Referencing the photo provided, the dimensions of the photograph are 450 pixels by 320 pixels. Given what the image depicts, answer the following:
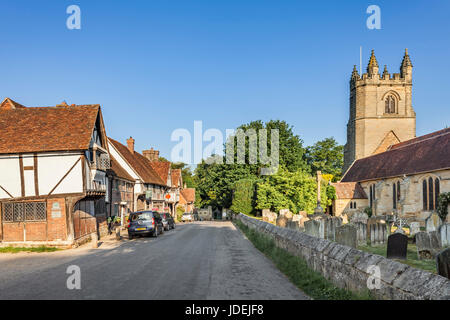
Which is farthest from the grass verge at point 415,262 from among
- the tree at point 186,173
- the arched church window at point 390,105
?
the tree at point 186,173

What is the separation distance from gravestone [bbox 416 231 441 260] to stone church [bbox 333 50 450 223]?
24.1 metres

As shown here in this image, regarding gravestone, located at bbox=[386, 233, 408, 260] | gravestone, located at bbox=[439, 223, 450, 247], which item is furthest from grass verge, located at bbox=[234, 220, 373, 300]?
gravestone, located at bbox=[439, 223, 450, 247]

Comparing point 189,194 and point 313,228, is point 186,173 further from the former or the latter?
point 313,228

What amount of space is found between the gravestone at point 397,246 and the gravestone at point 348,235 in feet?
3.85

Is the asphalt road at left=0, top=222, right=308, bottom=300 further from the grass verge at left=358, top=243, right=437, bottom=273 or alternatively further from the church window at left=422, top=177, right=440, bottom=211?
the church window at left=422, top=177, right=440, bottom=211

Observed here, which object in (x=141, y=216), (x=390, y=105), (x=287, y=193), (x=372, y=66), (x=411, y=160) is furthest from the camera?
(x=372, y=66)

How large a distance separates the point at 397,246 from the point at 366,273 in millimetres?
6722

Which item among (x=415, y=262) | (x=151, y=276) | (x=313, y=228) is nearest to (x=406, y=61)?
(x=313, y=228)

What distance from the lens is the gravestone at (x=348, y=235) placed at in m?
12.6

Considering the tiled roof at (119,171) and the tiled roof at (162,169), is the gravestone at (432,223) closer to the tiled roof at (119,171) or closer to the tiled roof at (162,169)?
the tiled roof at (119,171)

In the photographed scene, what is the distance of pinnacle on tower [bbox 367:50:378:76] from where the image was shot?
61.5m

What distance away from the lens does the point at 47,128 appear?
791 inches
